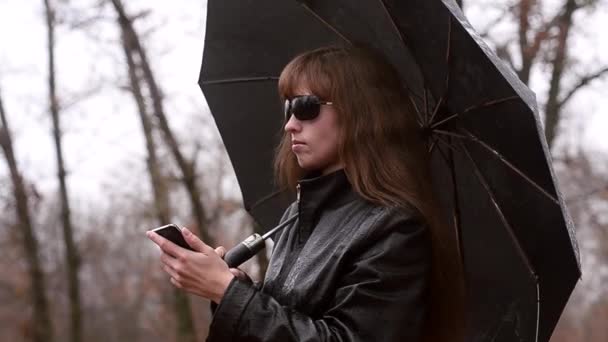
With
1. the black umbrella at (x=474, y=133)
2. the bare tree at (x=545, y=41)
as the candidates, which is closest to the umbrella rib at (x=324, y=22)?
the black umbrella at (x=474, y=133)

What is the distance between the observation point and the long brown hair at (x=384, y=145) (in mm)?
2756

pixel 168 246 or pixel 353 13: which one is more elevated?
pixel 353 13

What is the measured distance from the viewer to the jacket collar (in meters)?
2.86

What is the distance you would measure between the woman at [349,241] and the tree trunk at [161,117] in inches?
340

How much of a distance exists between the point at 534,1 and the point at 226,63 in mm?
4505

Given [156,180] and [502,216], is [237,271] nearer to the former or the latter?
[502,216]

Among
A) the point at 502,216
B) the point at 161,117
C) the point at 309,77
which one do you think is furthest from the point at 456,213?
the point at 161,117

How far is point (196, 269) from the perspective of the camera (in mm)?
2527

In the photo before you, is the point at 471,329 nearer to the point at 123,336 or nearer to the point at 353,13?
the point at 353,13

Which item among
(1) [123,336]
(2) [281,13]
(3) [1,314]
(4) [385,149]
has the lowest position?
(1) [123,336]

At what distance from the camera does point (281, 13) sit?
142 inches

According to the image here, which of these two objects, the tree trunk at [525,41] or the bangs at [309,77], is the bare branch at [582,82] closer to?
the tree trunk at [525,41]

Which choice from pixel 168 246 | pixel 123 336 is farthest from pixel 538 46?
pixel 123 336

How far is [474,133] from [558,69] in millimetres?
5685
